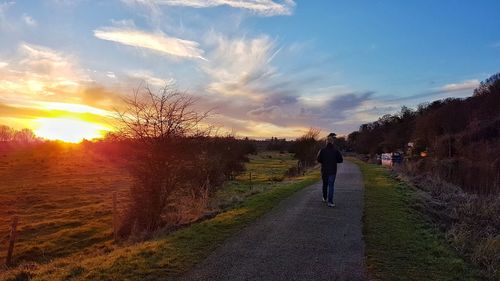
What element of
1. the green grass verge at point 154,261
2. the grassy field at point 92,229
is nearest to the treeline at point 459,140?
the grassy field at point 92,229

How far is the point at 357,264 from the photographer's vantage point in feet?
25.8

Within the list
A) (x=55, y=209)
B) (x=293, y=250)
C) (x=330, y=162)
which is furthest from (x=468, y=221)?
(x=55, y=209)

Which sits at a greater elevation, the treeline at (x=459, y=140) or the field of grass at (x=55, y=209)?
the treeline at (x=459, y=140)

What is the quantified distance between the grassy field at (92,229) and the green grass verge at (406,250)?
10.6ft

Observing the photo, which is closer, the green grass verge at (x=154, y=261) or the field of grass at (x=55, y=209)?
the green grass verge at (x=154, y=261)

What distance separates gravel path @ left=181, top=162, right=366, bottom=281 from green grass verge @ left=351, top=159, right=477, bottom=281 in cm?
29

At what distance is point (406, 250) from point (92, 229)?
18.2m

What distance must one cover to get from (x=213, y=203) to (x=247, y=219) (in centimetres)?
553

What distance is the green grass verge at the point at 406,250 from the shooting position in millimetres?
7621

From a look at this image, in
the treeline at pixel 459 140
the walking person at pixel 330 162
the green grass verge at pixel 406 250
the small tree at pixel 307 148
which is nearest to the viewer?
the green grass verge at pixel 406 250

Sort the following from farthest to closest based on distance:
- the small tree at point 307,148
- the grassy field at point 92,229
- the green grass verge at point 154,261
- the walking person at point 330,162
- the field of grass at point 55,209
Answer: the small tree at point 307,148, the field of grass at point 55,209, the walking person at point 330,162, the grassy field at point 92,229, the green grass verge at point 154,261

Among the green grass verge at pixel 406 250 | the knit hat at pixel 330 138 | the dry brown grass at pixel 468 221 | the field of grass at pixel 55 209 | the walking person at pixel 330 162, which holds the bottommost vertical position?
the field of grass at pixel 55 209

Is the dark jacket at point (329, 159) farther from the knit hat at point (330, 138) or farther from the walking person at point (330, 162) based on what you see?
the knit hat at point (330, 138)

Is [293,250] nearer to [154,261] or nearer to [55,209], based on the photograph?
[154,261]
